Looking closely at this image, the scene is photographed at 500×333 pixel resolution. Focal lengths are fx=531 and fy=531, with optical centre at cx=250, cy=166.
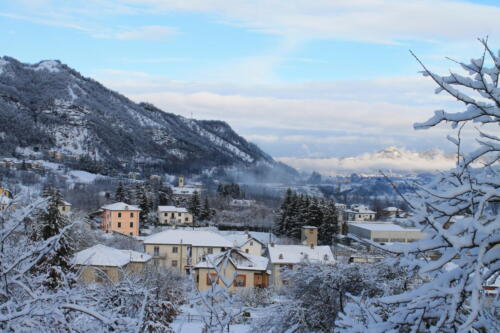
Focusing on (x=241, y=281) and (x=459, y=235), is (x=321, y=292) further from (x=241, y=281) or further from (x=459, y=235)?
(x=241, y=281)

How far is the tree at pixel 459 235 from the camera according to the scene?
3105mm

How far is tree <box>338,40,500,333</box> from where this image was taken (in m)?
3.11

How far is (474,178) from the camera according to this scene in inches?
151

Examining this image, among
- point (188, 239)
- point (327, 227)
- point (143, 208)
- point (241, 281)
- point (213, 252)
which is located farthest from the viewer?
point (143, 208)

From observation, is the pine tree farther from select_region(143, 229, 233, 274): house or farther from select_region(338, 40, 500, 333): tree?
select_region(338, 40, 500, 333): tree

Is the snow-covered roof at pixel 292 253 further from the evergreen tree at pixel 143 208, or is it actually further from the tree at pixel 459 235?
the tree at pixel 459 235

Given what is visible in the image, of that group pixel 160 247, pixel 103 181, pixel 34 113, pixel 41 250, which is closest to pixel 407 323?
pixel 41 250

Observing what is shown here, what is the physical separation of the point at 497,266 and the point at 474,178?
695 millimetres

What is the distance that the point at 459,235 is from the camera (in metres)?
3.37

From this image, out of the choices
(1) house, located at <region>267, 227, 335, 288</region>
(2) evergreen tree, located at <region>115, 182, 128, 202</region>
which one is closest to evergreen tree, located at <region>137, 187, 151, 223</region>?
(2) evergreen tree, located at <region>115, 182, 128, 202</region>

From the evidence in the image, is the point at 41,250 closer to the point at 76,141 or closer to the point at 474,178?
the point at 474,178

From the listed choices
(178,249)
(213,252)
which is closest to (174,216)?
(178,249)

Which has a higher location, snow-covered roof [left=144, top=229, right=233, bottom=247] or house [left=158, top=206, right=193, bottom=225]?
snow-covered roof [left=144, top=229, right=233, bottom=247]

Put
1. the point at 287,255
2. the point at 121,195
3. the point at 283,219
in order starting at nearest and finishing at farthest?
the point at 287,255
the point at 283,219
the point at 121,195
